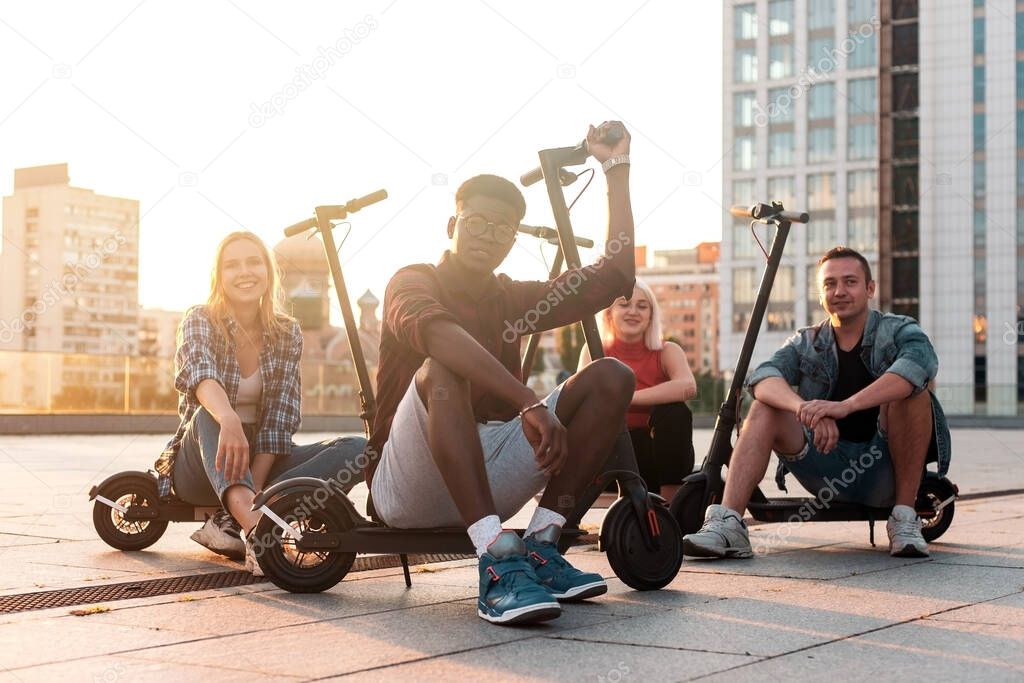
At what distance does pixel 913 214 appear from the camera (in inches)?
2761

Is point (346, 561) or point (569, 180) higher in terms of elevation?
point (569, 180)

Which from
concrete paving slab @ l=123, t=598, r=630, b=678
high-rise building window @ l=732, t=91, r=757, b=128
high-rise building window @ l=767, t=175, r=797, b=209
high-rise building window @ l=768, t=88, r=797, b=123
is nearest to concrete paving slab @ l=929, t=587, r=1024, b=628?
concrete paving slab @ l=123, t=598, r=630, b=678

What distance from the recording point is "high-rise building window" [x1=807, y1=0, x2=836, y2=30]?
7312 centimetres

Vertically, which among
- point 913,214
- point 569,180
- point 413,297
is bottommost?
point 413,297

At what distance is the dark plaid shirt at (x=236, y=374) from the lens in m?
4.89

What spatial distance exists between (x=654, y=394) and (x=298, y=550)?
2145 mm

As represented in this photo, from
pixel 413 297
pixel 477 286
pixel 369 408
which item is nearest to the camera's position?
pixel 413 297

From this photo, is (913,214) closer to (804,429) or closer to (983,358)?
(983,358)

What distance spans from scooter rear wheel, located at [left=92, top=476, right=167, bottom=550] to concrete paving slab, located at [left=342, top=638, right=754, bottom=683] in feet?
8.59

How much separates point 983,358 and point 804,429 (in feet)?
225

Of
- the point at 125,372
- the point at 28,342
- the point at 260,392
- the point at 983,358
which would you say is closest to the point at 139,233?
the point at 28,342

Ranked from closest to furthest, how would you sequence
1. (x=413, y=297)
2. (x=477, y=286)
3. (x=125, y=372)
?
(x=413, y=297) → (x=477, y=286) → (x=125, y=372)

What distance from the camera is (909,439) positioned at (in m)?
5.21

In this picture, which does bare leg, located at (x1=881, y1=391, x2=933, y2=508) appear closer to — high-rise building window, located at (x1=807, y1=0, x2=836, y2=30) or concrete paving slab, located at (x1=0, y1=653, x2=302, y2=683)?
concrete paving slab, located at (x1=0, y1=653, x2=302, y2=683)
